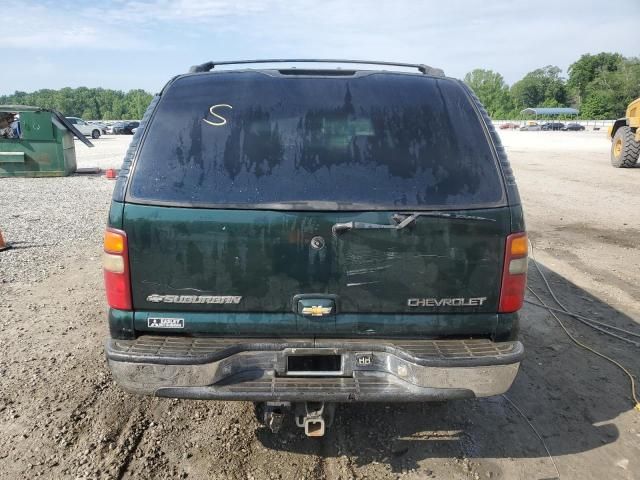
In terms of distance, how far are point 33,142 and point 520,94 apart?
415ft

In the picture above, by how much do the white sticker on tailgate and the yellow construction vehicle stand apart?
710 inches

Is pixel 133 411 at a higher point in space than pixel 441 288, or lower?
lower

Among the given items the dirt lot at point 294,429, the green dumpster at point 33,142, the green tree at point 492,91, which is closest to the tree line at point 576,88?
the green tree at point 492,91

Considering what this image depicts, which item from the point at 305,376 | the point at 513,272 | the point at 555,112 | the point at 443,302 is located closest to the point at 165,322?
the point at 305,376

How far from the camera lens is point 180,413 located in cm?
332

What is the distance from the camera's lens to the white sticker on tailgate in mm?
2582

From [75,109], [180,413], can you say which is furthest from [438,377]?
[75,109]

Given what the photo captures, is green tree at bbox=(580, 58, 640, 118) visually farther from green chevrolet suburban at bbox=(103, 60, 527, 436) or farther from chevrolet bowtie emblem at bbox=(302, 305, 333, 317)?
chevrolet bowtie emblem at bbox=(302, 305, 333, 317)

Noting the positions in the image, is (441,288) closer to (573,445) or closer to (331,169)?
(331,169)

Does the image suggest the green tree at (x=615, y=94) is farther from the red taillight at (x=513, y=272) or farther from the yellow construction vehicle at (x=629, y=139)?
the red taillight at (x=513, y=272)

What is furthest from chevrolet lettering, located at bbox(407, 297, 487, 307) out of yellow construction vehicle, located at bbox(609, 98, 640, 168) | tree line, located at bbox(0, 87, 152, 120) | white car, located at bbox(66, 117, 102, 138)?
tree line, located at bbox(0, 87, 152, 120)

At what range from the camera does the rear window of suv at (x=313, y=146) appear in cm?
253

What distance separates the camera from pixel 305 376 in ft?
8.45

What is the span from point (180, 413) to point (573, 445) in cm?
243
